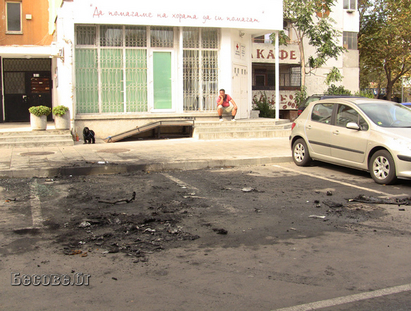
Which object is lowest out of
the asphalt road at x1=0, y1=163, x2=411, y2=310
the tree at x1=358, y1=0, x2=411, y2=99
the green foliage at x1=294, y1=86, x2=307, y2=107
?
the asphalt road at x1=0, y1=163, x2=411, y2=310

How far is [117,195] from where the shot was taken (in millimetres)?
7816

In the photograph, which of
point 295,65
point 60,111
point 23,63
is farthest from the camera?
point 295,65

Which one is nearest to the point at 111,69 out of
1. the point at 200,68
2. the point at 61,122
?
the point at 61,122

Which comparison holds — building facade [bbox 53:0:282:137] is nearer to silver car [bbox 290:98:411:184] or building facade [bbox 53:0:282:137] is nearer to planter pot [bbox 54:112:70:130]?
planter pot [bbox 54:112:70:130]

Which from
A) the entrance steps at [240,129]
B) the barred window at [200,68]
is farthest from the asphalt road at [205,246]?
the barred window at [200,68]

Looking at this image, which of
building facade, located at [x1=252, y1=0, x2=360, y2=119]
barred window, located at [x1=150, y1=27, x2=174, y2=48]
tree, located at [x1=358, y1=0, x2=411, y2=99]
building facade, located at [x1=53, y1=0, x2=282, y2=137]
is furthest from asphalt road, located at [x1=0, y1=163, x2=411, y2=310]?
tree, located at [x1=358, y1=0, x2=411, y2=99]

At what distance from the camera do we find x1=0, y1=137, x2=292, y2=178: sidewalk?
10195 mm

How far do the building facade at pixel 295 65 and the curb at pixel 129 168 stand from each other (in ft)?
61.4

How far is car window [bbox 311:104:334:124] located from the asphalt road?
2032 mm

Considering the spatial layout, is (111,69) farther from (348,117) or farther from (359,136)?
(359,136)

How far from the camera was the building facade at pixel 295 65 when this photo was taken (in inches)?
1188

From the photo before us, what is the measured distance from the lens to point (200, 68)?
60.9ft

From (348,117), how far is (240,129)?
801 cm

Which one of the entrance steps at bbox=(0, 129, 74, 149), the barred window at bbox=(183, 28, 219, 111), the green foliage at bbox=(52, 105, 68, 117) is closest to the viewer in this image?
the entrance steps at bbox=(0, 129, 74, 149)
